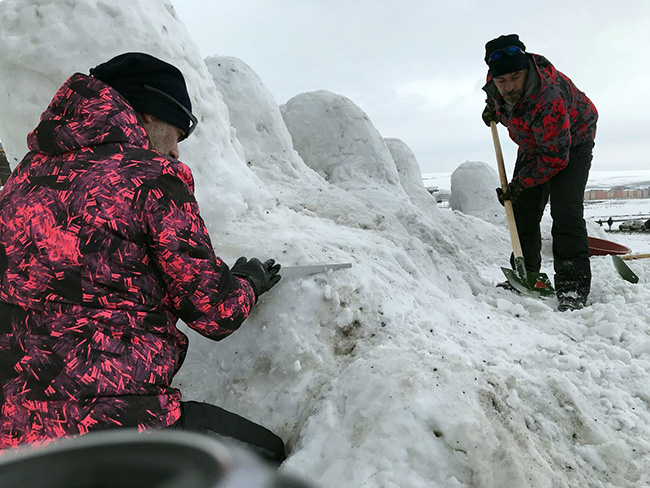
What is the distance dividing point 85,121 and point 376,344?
60.2 inches

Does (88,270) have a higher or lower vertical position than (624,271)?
higher

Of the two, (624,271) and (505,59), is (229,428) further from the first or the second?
(624,271)

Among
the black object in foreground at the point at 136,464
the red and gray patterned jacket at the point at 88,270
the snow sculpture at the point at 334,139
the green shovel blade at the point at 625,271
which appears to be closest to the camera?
the black object in foreground at the point at 136,464

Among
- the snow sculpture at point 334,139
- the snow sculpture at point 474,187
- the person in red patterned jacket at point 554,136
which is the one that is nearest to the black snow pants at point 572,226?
the person in red patterned jacket at point 554,136

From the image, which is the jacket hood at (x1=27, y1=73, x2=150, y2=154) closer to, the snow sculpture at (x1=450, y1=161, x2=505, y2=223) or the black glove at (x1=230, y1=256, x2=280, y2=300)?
the black glove at (x1=230, y1=256, x2=280, y2=300)

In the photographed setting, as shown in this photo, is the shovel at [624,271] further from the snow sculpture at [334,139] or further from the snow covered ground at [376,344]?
the snow sculpture at [334,139]

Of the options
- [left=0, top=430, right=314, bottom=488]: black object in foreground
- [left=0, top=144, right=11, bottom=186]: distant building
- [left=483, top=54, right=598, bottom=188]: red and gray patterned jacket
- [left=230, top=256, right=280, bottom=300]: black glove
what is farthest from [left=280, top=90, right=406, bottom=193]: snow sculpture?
[left=0, top=144, right=11, bottom=186]: distant building

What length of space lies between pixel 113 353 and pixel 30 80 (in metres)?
2.36

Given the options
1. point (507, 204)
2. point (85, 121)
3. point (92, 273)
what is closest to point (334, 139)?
point (507, 204)

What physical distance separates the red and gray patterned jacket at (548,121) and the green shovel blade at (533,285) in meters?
0.81

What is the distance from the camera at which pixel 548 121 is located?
3254 millimetres

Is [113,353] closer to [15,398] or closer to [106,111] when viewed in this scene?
[15,398]

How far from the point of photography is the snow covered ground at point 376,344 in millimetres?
1547

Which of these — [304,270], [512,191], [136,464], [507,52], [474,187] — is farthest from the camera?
[474,187]
